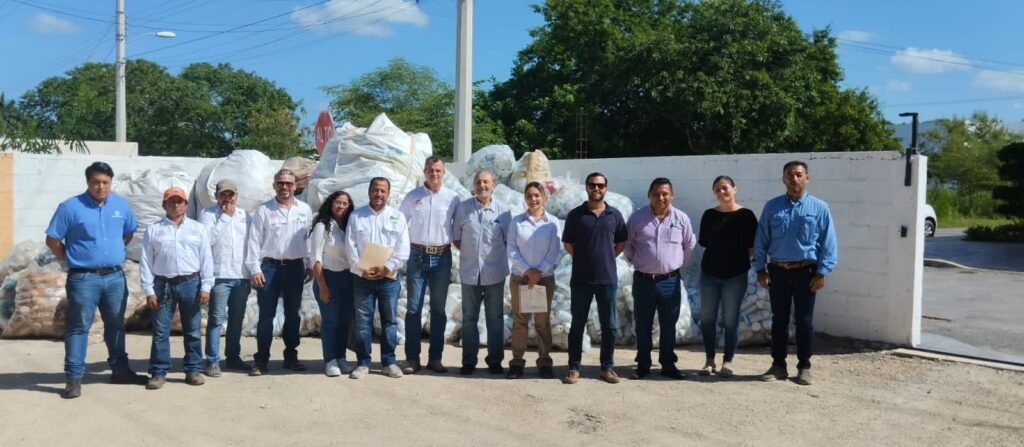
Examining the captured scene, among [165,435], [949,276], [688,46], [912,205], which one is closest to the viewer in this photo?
[165,435]

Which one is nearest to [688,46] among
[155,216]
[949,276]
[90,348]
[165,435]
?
[949,276]

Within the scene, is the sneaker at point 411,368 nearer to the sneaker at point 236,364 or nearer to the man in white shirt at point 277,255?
the man in white shirt at point 277,255

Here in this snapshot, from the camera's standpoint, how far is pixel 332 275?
6.29m

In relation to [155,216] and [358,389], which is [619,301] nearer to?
[358,389]

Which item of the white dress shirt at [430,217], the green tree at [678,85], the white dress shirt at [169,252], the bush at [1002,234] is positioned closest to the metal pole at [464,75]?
the white dress shirt at [430,217]

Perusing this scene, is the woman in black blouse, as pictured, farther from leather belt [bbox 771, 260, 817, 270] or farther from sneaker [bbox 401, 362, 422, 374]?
sneaker [bbox 401, 362, 422, 374]

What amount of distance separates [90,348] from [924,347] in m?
7.25

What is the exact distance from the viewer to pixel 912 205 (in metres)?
7.21

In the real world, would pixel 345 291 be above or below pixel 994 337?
above

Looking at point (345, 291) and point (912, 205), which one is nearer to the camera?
point (345, 291)

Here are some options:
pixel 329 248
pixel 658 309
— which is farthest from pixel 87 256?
pixel 658 309

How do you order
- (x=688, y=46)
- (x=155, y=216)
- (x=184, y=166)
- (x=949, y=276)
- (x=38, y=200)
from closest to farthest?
(x=155, y=216) < (x=38, y=200) < (x=184, y=166) < (x=949, y=276) < (x=688, y=46)

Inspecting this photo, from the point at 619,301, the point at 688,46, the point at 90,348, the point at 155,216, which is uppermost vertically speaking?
the point at 688,46

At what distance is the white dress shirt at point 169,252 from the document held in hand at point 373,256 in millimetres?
1101
